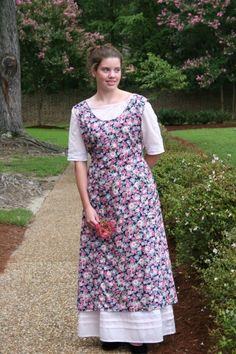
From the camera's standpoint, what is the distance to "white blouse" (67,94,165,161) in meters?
3.56

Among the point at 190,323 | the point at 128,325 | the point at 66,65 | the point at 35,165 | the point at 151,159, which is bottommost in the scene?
the point at 35,165

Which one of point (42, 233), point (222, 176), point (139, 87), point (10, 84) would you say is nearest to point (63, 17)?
point (139, 87)

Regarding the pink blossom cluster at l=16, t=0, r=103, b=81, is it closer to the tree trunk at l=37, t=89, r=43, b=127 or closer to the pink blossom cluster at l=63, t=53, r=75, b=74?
the pink blossom cluster at l=63, t=53, r=75, b=74

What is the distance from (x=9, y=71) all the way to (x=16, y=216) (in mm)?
8419

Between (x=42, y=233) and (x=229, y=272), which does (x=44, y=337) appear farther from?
(x=42, y=233)

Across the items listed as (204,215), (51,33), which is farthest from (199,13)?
(204,215)

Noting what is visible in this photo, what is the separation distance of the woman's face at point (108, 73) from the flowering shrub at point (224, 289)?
1.19 metres

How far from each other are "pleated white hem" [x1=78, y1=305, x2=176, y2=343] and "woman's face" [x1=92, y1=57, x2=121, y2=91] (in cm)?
130

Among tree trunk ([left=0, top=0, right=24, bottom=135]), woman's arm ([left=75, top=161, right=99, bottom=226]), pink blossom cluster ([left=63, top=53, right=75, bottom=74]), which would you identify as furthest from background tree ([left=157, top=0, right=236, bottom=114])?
woman's arm ([left=75, top=161, right=99, bottom=226])

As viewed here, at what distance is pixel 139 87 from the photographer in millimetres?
32500

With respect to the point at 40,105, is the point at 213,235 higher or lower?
higher

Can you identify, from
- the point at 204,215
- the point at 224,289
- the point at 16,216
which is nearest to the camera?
the point at 224,289

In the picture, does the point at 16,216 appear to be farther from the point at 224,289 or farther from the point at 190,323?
the point at 224,289

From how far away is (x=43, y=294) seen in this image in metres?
4.91
